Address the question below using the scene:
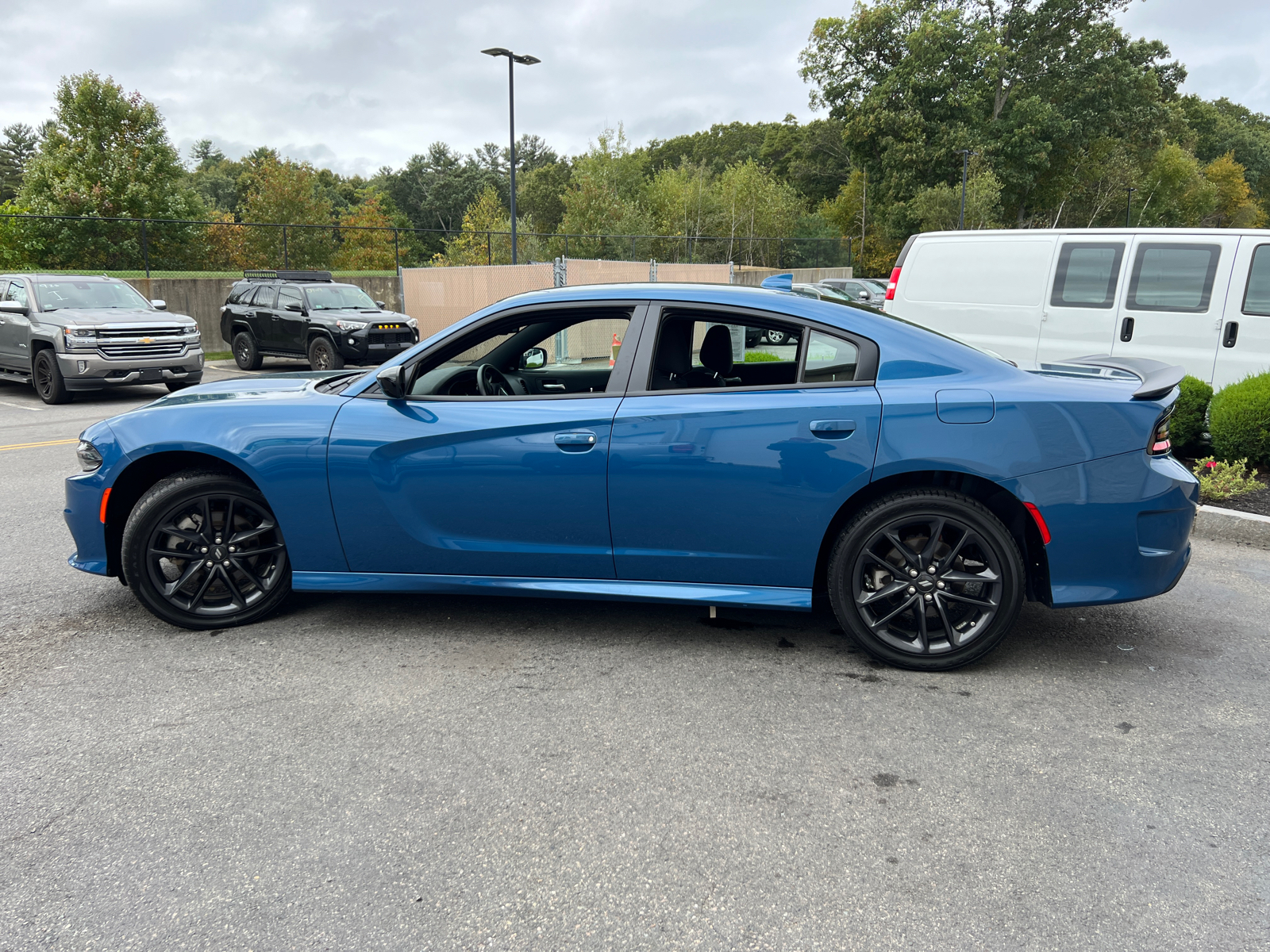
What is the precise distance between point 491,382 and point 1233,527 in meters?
4.92

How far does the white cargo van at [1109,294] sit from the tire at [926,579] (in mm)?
4968

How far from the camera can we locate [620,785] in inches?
115

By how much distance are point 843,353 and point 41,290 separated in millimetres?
13746

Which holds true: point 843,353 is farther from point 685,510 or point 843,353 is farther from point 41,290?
point 41,290

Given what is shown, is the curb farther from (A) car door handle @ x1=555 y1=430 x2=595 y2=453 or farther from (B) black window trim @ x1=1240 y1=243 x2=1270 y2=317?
(A) car door handle @ x1=555 y1=430 x2=595 y2=453

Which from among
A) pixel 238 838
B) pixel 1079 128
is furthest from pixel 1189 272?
pixel 1079 128

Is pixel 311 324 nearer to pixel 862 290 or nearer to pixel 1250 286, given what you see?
pixel 1250 286

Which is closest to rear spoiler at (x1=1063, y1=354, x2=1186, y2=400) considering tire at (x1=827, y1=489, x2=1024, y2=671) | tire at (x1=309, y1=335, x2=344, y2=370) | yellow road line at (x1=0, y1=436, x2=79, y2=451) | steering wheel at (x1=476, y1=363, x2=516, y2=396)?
tire at (x1=827, y1=489, x2=1024, y2=671)

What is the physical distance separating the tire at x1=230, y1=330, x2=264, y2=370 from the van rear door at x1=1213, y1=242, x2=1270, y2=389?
16.3 m

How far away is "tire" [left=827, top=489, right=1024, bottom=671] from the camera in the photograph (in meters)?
3.65

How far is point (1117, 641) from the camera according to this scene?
419 centimetres

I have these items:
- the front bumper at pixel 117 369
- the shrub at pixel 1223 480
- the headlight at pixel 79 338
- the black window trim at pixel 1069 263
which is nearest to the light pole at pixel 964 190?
the black window trim at pixel 1069 263

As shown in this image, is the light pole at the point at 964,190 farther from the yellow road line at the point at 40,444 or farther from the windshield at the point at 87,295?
the yellow road line at the point at 40,444

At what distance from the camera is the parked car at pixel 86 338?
1268 cm
